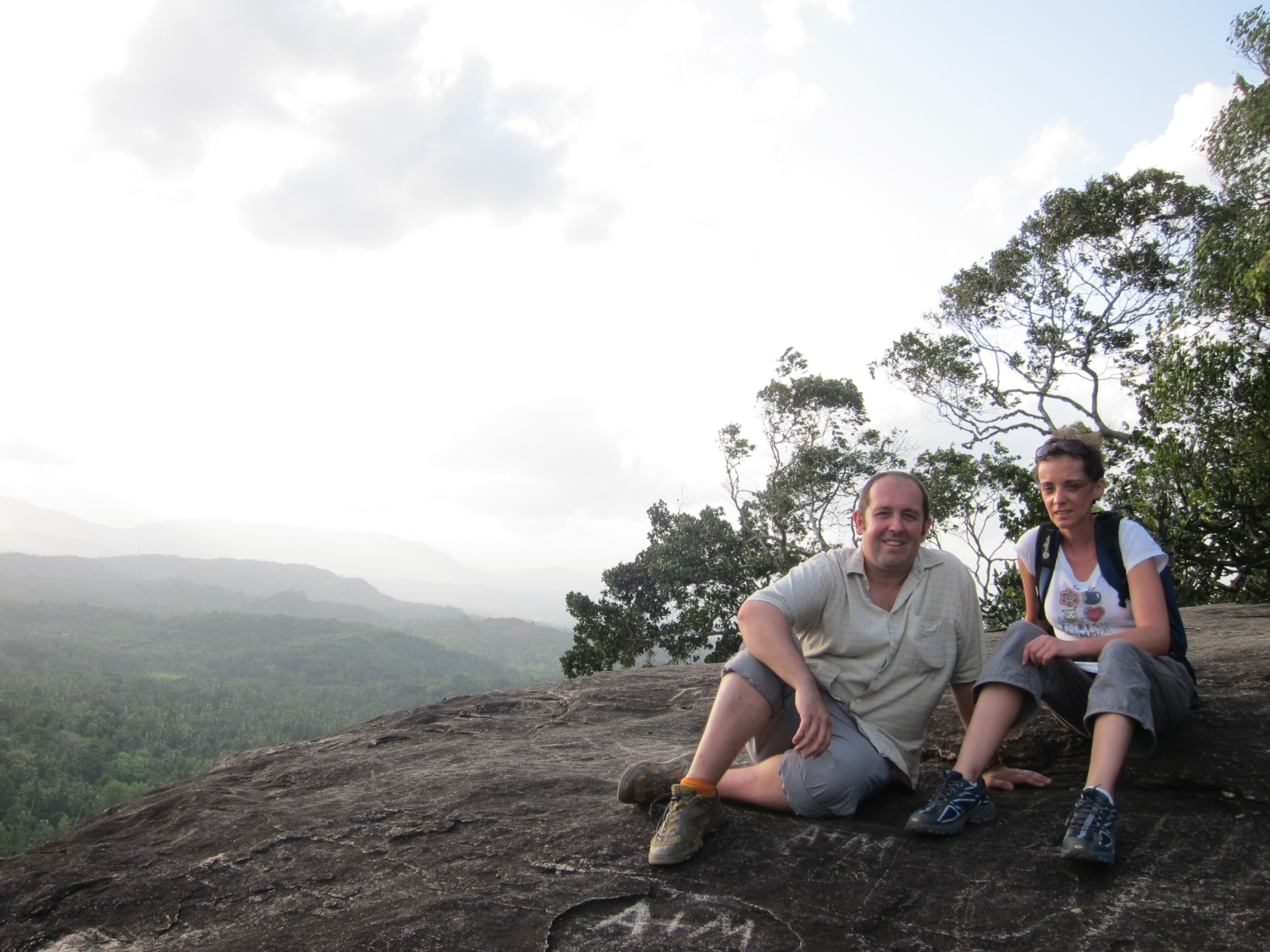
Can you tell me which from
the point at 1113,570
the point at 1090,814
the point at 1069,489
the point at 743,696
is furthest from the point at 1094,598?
the point at 743,696

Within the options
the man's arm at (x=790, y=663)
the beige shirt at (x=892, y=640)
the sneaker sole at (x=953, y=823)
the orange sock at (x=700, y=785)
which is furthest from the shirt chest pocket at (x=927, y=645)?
the orange sock at (x=700, y=785)

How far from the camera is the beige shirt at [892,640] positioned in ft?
12.6

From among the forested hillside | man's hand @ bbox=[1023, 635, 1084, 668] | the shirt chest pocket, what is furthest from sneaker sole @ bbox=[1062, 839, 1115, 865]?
the forested hillside

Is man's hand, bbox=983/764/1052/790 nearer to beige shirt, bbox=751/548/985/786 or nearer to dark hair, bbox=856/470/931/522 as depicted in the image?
beige shirt, bbox=751/548/985/786

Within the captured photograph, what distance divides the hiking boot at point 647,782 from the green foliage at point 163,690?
1746 centimetres

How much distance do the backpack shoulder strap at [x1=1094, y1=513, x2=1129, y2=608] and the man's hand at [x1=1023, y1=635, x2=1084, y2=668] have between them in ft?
1.46

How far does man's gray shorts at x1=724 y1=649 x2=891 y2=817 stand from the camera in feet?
12.1

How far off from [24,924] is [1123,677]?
4883mm

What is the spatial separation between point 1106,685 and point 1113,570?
0.68 meters

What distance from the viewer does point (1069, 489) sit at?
12.9 ft

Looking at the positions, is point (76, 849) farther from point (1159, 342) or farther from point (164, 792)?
point (1159, 342)

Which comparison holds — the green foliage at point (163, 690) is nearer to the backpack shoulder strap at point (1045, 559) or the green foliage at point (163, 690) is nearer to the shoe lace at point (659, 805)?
the shoe lace at point (659, 805)

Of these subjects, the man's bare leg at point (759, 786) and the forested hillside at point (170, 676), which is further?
the forested hillside at point (170, 676)

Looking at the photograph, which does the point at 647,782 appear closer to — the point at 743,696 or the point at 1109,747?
the point at 743,696
